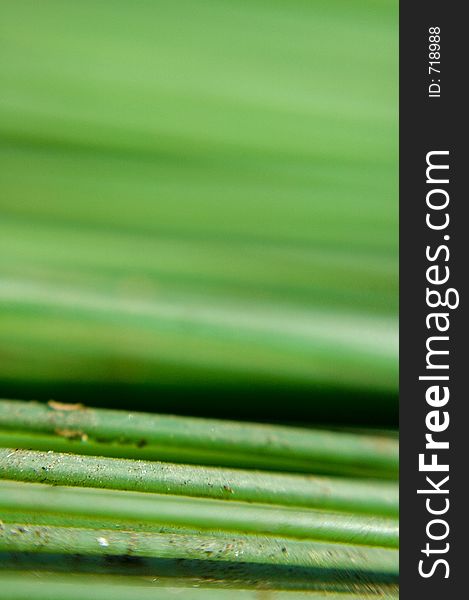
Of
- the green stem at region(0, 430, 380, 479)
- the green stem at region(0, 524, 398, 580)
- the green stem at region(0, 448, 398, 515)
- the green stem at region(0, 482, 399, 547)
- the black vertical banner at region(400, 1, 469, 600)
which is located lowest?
the green stem at region(0, 524, 398, 580)

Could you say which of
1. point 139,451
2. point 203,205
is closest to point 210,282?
point 203,205

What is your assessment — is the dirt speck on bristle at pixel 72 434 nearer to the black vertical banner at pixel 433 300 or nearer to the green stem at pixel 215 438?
the green stem at pixel 215 438

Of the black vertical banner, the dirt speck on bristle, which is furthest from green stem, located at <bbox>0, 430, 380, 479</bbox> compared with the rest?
the black vertical banner

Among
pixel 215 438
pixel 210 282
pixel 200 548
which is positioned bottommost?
pixel 200 548

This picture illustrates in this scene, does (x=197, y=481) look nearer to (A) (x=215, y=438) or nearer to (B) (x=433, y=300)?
(A) (x=215, y=438)

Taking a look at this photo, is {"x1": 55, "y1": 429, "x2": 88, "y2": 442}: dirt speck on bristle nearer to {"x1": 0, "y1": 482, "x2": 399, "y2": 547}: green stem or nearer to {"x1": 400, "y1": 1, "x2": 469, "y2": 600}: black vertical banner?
{"x1": 0, "y1": 482, "x2": 399, "y2": 547}: green stem

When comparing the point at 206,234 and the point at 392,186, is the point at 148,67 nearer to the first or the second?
the point at 206,234

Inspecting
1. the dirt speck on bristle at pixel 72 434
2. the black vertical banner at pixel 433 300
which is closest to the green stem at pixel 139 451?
the dirt speck on bristle at pixel 72 434

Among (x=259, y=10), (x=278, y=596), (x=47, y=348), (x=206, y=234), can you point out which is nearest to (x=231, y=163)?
(x=206, y=234)
